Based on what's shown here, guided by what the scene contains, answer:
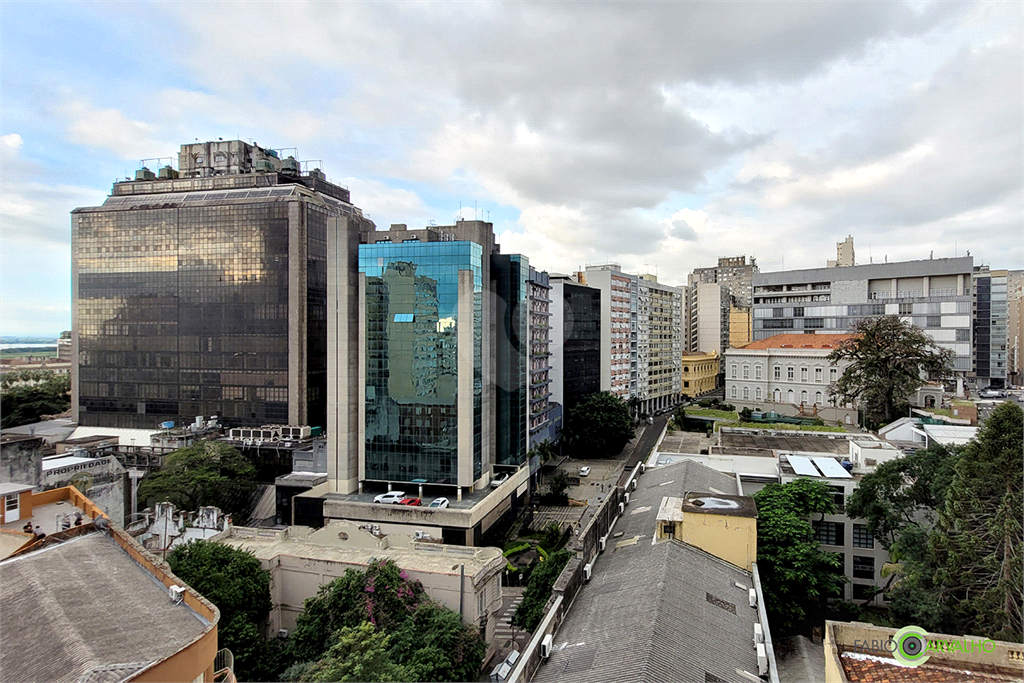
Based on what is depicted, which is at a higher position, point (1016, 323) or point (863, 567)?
Result: point (1016, 323)

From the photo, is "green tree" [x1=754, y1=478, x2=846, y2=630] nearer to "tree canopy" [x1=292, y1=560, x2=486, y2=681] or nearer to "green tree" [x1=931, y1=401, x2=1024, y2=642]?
"green tree" [x1=931, y1=401, x2=1024, y2=642]

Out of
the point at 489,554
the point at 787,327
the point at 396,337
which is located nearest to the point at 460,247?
the point at 396,337

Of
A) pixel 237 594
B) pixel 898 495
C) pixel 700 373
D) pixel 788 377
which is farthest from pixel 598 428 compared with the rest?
pixel 700 373

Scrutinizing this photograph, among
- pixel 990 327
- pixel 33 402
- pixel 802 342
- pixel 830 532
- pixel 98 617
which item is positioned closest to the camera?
pixel 98 617

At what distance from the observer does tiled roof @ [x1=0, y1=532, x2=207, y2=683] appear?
7.15 meters

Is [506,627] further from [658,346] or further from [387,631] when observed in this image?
[658,346]

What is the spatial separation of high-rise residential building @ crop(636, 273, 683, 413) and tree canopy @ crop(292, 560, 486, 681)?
45079 mm

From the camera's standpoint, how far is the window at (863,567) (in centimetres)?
2023

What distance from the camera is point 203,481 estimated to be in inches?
1004

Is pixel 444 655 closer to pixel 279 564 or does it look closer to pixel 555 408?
pixel 279 564

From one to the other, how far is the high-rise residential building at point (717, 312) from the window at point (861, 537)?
198 feet

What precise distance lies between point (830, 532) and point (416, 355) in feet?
61.6

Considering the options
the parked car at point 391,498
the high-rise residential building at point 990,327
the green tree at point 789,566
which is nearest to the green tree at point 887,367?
the high-rise residential building at point 990,327

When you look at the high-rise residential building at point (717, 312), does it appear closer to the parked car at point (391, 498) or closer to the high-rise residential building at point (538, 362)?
the high-rise residential building at point (538, 362)
